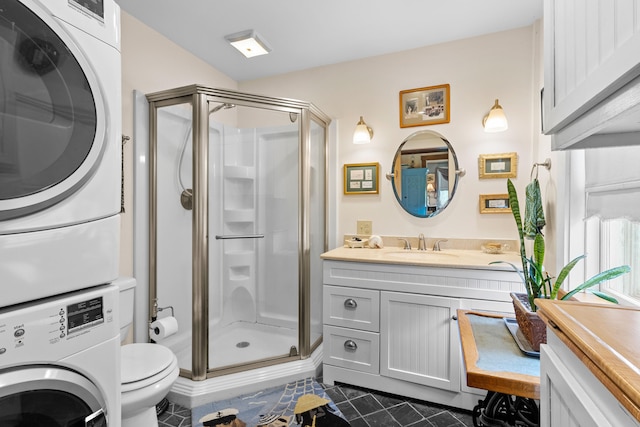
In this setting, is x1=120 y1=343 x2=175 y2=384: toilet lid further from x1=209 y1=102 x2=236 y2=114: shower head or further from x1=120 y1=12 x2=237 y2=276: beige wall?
x1=209 y1=102 x2=236 y2=114: shower head

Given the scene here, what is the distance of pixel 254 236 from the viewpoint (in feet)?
8.02

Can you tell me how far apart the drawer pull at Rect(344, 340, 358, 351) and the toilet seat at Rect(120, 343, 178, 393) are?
1031mm

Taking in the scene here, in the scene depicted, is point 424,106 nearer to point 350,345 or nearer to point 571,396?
point 350,345

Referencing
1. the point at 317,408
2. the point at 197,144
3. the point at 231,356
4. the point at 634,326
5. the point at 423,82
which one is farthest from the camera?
the point at 423,82

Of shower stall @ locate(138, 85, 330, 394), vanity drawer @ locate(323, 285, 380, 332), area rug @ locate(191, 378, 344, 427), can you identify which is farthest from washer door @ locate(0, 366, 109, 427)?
vanity drawer @ locate(323, 285, 380, 332)

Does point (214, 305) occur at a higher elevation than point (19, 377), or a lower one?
lower

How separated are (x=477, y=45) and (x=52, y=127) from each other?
101 inches

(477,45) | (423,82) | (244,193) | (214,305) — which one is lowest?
(214,305)

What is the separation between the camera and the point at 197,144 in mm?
1952

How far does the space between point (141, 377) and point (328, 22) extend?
2299 millimetres

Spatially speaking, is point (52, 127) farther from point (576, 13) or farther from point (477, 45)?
point (477, 45)

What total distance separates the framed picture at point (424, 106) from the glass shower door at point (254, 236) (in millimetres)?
874

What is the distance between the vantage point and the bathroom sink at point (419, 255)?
6.91ft

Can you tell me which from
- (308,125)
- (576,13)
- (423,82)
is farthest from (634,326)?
(423,82)
